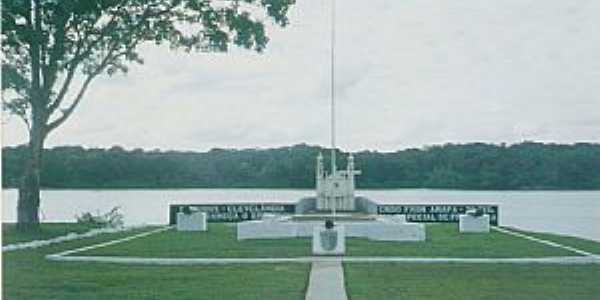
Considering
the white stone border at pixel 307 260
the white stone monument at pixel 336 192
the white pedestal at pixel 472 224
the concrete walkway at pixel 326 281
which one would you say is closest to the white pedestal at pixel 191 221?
the white stone monument at pixel 336 192

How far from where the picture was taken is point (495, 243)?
24.0 metres

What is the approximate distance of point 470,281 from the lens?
1505 centimetres

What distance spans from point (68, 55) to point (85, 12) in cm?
133

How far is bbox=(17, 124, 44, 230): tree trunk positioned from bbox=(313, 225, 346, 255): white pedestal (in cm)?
940

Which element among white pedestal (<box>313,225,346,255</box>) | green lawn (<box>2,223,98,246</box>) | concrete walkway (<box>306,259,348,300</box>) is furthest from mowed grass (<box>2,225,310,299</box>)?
green lawn (<box>2,223,98,246</box>)

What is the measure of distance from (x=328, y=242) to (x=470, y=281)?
4.89 meters

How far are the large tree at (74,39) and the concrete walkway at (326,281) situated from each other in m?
10.5

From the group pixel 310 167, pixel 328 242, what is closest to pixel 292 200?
pixel 310 167

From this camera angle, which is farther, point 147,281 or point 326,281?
point 147,281

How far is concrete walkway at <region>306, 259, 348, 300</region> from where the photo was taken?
Answer: 12.9m

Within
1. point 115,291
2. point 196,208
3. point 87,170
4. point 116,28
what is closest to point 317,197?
point 196,208

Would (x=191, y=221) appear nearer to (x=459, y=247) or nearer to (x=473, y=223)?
(x=473, y=223)

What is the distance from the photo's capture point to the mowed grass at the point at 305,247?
2016cm

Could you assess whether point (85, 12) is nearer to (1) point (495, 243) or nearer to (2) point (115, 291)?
(1) point (495, 243)
